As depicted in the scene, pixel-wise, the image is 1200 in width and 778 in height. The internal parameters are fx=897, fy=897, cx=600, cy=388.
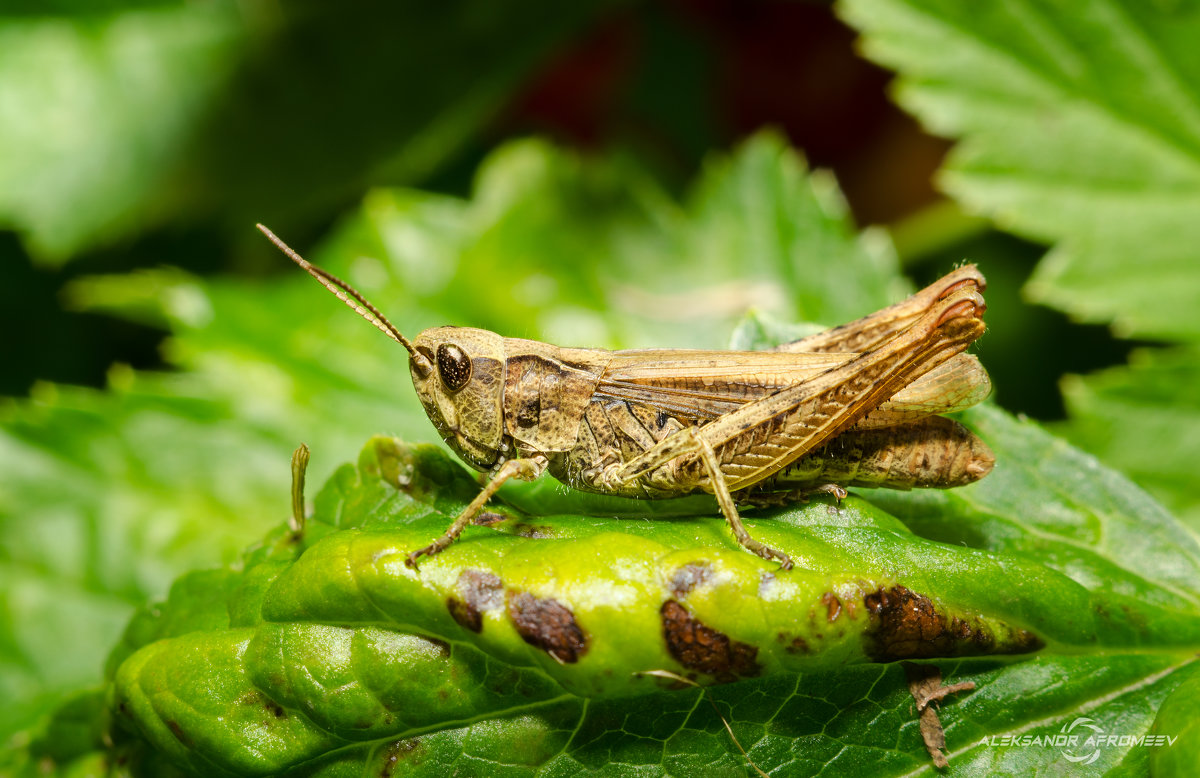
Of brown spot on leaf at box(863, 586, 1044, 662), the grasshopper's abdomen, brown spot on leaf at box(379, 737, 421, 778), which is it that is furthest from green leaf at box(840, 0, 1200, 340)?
brown spot on leaf at box(379, 737, 421, 778)

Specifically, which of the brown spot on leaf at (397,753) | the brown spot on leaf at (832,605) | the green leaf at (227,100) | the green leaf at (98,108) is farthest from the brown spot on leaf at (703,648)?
the green leaf at (98,108)

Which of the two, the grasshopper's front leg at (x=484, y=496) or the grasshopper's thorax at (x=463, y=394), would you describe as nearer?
the grasshopper's front leg at (x=484, y=496)

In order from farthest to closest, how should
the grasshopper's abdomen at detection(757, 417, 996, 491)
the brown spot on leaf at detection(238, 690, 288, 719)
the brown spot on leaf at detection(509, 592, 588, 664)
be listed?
the grasshopper's abdomen at detection(757, 417, 996, 491)
the brown spot on leaf at detection(238, 690, 288, 719)
the brown spot on leaf at detection(509, 592, 588, 664)

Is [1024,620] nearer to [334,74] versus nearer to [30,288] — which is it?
[334,74]

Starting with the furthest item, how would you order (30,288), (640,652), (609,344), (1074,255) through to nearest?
(30,288), (609,344), (1074,255), (640,652)

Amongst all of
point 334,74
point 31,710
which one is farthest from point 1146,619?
point 334,74

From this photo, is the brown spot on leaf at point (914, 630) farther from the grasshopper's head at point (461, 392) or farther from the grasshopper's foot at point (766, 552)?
the grasshopper's head at point (461, 392)

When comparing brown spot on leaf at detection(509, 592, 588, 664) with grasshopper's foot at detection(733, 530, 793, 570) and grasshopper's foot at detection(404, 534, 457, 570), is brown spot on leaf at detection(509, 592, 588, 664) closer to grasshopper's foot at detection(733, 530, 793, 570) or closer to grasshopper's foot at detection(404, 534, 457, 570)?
grasshopper's foot at detection(404, 534, 457, 570)
